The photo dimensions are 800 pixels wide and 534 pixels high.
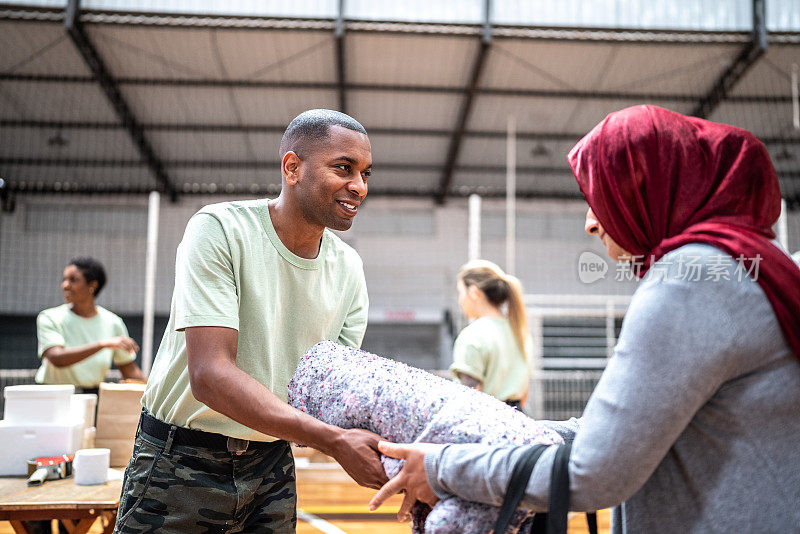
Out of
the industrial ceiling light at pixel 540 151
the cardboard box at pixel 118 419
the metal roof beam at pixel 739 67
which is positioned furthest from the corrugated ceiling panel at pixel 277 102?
the cardboard box at pixel 118 419

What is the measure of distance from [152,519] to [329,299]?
0.55 meters

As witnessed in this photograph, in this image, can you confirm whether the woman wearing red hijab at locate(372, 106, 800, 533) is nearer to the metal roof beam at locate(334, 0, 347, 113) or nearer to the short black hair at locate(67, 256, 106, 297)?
the short black hair at locate(67, 256, 106, 297)

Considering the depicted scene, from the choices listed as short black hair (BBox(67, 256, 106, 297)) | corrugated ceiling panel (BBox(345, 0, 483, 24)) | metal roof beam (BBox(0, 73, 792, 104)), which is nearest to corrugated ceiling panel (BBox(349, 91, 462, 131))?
metal roof beam (BBox(0, 73, 792, 104))

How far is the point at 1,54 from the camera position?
30.2 feet

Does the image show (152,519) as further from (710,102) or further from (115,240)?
(115,240)

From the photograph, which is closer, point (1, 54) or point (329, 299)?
point (329, 299)

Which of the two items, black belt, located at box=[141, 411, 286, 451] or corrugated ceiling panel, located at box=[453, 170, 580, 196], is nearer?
black belt, located at box=[141, 411, 286, 451]

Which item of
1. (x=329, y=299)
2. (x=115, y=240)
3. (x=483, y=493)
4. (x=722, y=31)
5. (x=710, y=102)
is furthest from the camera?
(x=115, y=240)

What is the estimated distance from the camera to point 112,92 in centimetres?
972

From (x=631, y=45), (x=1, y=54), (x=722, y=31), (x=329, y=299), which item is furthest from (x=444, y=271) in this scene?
(x=329, y=299)

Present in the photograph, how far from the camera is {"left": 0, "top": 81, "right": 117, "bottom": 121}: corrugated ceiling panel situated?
9789 mm

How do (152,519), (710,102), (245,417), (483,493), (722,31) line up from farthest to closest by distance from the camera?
(710,102) → (722,31) → (152,519) → (245,417) → (483,493)

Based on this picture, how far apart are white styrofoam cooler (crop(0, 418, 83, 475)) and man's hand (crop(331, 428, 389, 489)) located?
1657mm

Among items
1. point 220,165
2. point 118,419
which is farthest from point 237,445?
point 220,165
